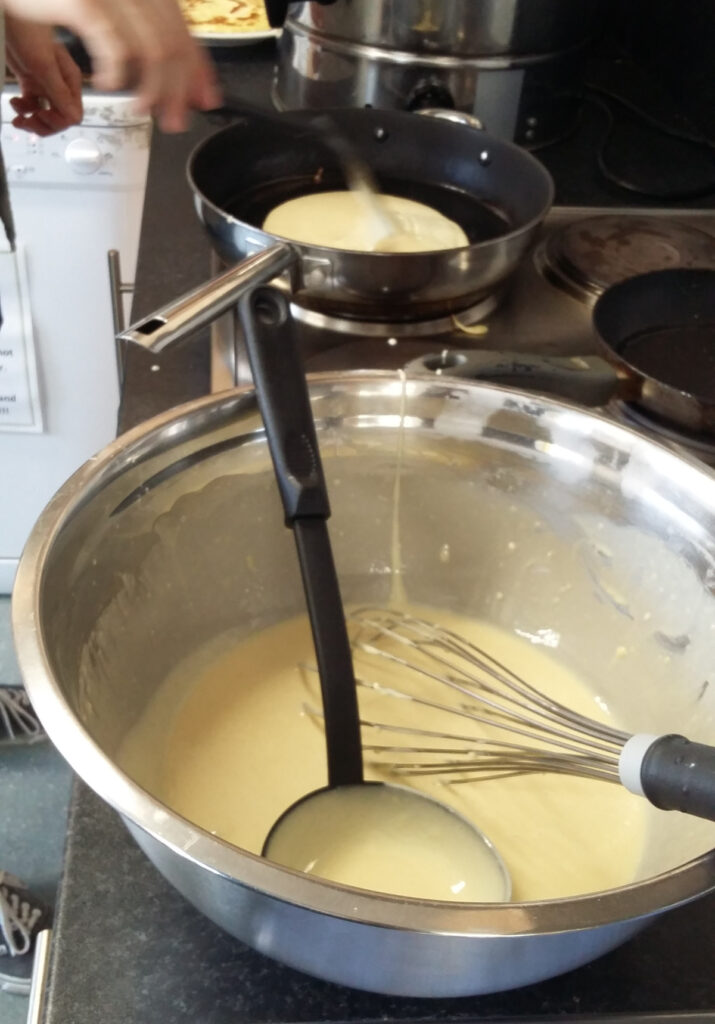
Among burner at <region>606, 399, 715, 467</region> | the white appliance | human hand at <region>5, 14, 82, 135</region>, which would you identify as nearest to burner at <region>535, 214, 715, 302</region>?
burner at <region>606, 399, 715, 467</region>

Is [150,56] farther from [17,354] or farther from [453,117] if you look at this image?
[17,354]

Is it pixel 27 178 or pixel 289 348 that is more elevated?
pixel 289 348

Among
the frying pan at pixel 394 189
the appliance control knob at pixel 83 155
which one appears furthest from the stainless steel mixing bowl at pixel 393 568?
the appliance control knob at pixel 83 155

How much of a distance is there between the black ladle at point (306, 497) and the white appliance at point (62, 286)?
2.21ft

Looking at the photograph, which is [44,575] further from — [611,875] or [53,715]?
[611,875]

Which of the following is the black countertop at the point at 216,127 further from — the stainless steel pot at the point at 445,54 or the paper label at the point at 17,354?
the paper label at the point at 17,354

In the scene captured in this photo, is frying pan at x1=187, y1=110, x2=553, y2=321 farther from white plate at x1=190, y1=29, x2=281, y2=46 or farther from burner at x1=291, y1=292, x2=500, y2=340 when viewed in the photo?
white plate at x1=190, y1=29, x2=281, y2=46

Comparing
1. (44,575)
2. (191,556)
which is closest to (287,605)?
(191,556)

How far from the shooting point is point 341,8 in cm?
87

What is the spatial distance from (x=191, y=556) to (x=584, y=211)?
0.58 metres

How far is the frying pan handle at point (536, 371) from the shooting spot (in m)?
0.62

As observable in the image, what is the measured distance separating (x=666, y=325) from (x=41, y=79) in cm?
51

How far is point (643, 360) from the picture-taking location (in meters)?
0.69

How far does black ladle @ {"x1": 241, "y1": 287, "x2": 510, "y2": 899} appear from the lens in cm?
48
